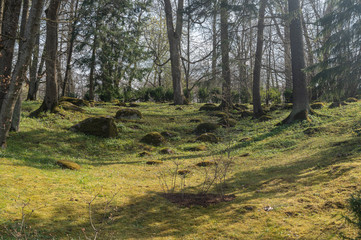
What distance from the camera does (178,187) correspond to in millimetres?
7023

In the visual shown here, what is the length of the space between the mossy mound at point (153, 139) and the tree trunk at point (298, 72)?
6.75m

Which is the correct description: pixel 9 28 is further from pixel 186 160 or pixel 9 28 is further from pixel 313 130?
pixel 313 130

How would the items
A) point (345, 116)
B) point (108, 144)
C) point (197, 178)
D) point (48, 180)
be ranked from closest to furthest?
point (48, 180) → point (197, 178) → point (108, 144) → point (345, 116)

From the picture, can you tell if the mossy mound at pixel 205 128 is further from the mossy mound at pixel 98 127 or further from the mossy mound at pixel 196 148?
the mossy mound at pixel 98 127

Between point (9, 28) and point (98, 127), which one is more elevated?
point (9, 28)

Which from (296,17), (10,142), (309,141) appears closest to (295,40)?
(296,17)

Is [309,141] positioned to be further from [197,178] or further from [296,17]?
[296,17]

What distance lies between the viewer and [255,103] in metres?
18.4

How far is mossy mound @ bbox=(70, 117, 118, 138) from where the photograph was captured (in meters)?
13.1

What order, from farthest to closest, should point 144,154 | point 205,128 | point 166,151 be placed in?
1. point 205,128
2. point 166,151
3. point 144,154

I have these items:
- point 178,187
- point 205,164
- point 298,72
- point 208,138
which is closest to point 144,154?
point 205,164

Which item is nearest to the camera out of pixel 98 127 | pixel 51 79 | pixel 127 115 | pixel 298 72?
pixel 98 127

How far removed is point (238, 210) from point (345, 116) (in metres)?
11.2

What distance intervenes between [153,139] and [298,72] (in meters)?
8.54
